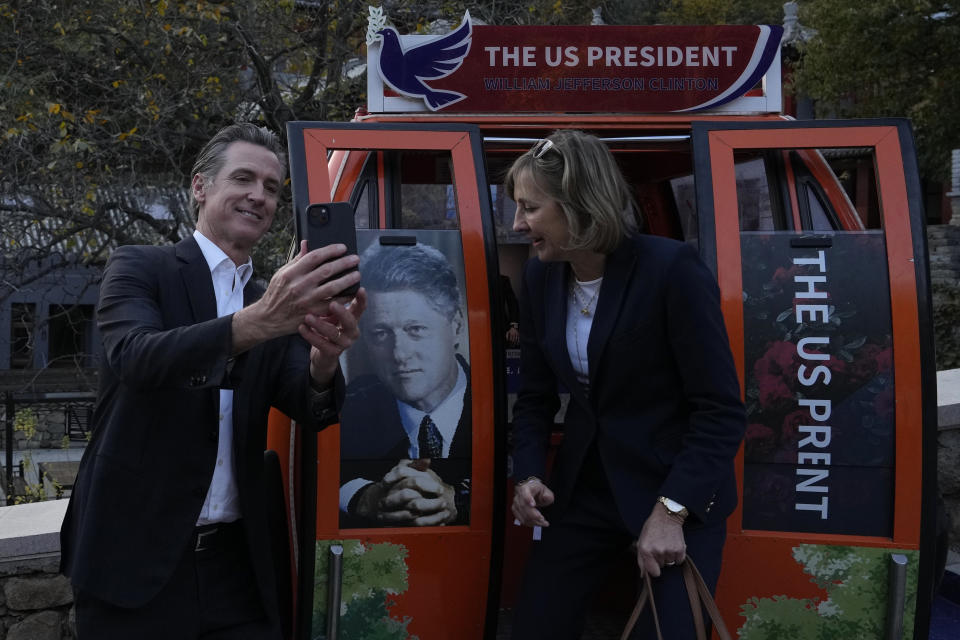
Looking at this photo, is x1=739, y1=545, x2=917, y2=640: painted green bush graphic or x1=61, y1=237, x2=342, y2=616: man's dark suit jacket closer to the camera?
x1=61, y1=237, x2=342, y2=616: man's dark suit jacket

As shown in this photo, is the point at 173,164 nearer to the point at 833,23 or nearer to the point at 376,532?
the point at 376,532

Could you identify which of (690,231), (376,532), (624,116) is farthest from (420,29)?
(376,532)

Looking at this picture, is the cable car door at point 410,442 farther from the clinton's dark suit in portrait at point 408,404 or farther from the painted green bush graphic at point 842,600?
the painted green bush graphic at point 842,600

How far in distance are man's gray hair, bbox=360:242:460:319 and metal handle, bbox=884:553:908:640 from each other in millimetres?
1534

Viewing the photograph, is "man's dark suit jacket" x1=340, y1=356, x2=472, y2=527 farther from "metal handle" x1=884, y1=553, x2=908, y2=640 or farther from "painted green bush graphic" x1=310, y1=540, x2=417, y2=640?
"metal handle" x1=884, y1=553, x2=908, y2=640

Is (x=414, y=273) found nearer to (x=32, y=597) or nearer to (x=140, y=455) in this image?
(x=140, y=455)

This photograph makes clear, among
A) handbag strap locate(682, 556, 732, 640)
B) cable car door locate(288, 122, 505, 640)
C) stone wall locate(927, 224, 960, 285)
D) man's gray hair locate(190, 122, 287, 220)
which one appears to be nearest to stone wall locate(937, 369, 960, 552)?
cable car door locate(288, 122, 505, 640)

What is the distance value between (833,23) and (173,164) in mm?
15187

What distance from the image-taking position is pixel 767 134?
3260 mm

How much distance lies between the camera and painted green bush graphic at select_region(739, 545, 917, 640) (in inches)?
122

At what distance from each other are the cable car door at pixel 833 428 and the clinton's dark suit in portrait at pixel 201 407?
140 cm

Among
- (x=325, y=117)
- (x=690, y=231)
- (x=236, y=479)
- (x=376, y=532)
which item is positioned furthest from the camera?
(x=325, y=117)

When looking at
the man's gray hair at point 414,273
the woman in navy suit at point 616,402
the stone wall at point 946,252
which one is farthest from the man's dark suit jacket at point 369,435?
the stone wall at point 946,252

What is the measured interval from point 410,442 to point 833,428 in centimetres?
129
